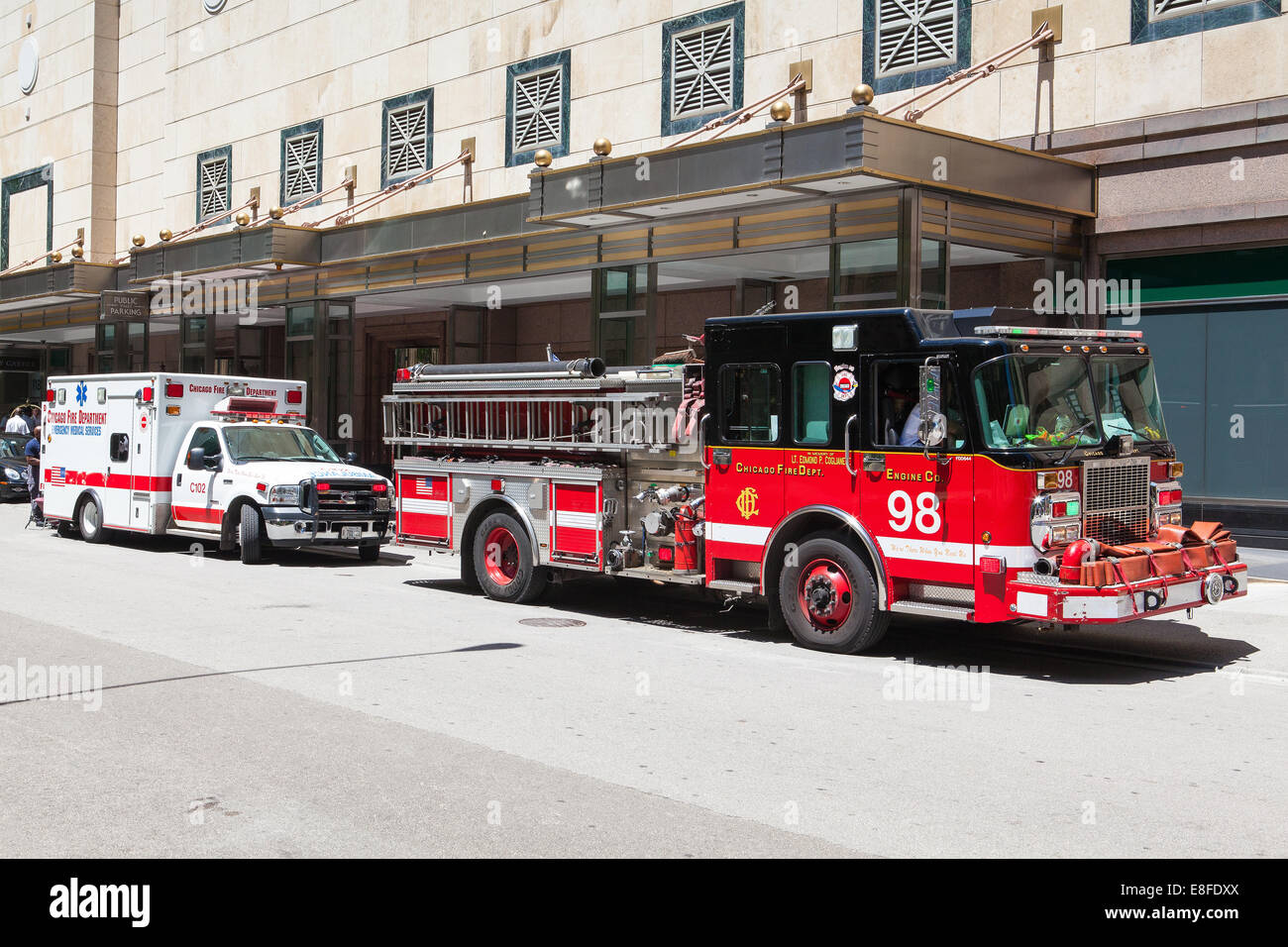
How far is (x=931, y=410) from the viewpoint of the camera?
9547mm

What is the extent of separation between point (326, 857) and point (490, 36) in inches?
897

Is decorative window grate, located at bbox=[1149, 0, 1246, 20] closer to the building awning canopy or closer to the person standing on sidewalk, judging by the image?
the building awning canopy

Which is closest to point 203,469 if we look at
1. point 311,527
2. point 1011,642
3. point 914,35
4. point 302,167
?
point 311,527

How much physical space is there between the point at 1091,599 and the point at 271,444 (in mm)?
12379

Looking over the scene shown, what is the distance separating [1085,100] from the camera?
56.5 feet

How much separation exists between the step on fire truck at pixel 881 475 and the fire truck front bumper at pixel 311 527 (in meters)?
4.64

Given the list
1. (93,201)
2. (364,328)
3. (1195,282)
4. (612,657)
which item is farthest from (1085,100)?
(93,201)

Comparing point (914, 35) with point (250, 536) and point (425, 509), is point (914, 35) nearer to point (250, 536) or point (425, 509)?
point (425, 509)

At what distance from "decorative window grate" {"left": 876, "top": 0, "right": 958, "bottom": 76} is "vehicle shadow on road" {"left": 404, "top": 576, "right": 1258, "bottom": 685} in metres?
9.01

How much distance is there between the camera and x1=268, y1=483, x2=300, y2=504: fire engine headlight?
16.7m

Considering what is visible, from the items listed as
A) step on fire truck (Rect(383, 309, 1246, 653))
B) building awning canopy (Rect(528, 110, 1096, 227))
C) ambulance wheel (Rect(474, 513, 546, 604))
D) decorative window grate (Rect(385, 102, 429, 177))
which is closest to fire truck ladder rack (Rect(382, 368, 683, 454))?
step on fire truck (Rect(383, 309, 1246, 653))

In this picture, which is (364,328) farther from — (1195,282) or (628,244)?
(1195,282)

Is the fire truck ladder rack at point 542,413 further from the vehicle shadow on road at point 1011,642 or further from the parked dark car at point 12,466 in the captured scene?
the parked dark car at point 12,466
